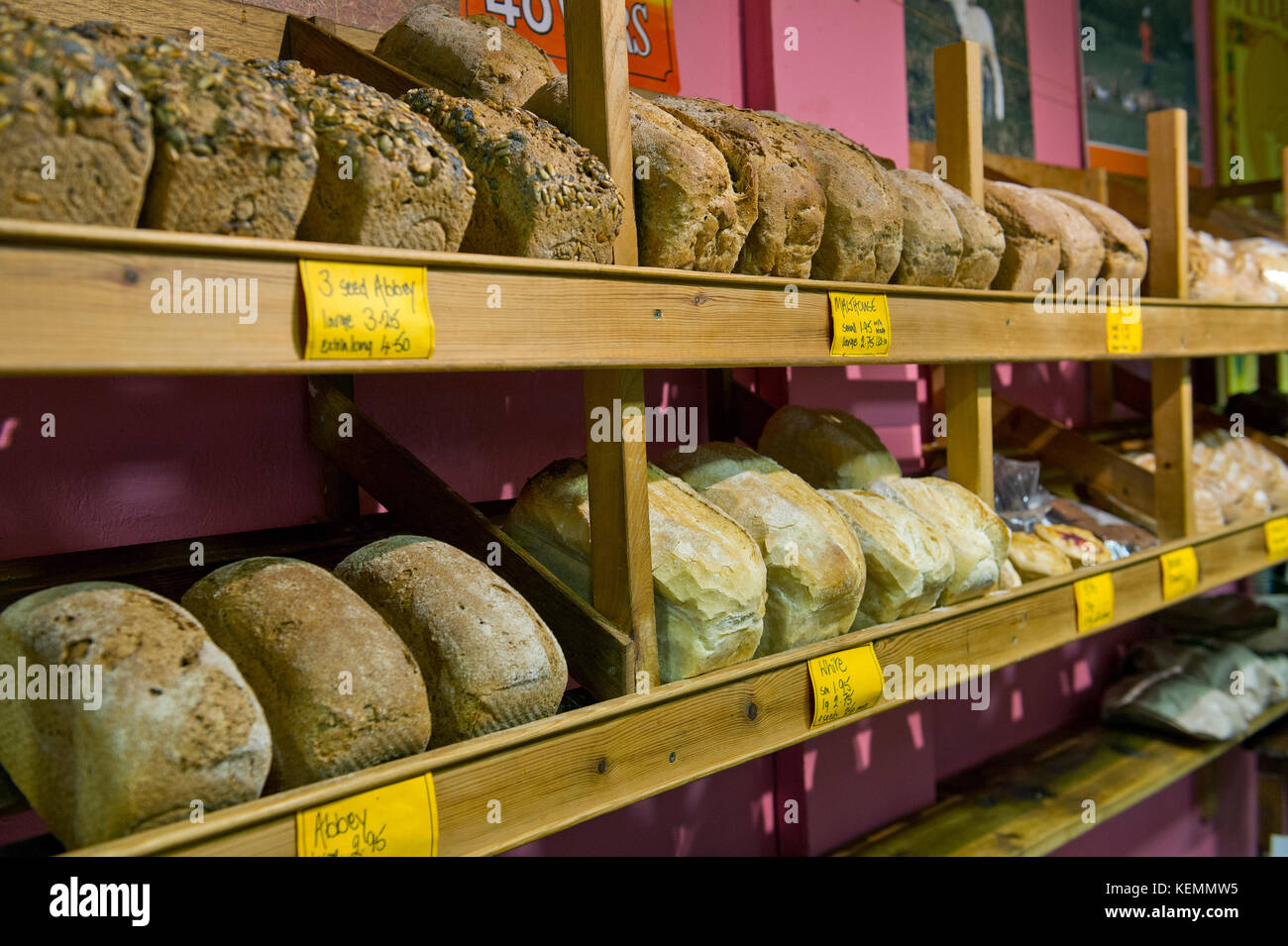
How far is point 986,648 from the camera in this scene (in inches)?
68.2

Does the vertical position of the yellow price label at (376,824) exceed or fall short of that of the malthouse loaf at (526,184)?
it falls short

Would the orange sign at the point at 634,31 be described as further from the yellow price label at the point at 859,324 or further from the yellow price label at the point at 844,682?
the yellow price label at the point at 844,682

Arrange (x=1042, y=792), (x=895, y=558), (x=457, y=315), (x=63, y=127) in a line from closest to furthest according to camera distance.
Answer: (x=63, y=127) → (x=457, y=315) → (x=895, y=558) → (x=1042, y=792)

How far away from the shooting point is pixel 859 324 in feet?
4.84

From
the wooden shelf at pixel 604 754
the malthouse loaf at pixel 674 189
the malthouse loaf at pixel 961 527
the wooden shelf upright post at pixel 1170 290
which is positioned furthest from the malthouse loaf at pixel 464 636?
the wooden shelf upright post at pixel 1170 290

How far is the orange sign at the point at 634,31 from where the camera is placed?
1.88m

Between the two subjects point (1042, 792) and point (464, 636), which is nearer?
point (464, 636)

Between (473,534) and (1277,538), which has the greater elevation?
(473,534)

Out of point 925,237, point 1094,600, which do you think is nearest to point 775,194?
point 925,237

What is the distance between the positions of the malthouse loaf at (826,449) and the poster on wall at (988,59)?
1.19 m

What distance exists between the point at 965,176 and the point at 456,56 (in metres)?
1.04

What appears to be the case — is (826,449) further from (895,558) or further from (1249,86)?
(1249,86)

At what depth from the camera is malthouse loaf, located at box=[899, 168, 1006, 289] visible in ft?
6.17

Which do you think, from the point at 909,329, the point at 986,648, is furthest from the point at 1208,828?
the point at 909,329
